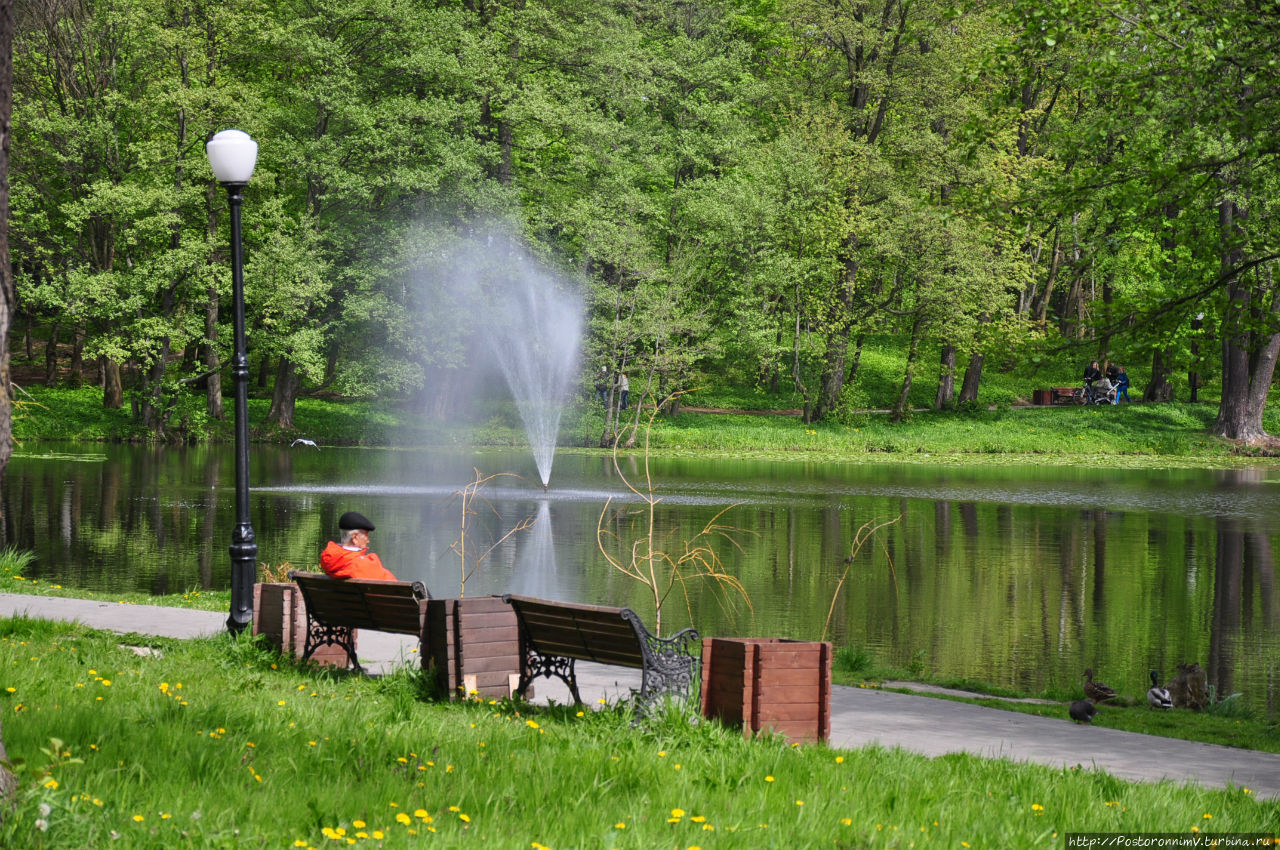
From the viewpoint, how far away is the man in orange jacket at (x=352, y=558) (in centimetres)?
955

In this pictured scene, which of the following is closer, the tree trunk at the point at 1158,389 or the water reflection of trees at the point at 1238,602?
the water reflection of trees at the point at 1238,602

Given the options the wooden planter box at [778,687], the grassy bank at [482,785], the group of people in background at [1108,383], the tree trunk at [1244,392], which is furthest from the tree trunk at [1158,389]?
the grassy bank at [482,785]

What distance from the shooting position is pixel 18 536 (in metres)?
19.7

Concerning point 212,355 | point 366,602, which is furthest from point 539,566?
point 212,355

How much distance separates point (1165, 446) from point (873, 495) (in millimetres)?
19333

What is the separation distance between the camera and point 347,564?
31.4 feet

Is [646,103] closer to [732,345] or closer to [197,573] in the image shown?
[732,345]

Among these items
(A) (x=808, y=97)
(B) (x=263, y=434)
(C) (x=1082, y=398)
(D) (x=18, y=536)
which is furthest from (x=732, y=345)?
(D) (x=18, y=536)

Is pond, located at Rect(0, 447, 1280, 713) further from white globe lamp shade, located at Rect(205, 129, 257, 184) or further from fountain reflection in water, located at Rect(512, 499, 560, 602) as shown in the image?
white globe lamp shade, located at Rect(205, 129, 257, 184)

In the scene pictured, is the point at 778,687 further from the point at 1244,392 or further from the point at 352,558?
the point at 1244,392

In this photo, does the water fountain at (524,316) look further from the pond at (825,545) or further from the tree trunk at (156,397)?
the pond at (825,545)

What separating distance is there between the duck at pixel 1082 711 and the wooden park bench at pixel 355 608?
439cm

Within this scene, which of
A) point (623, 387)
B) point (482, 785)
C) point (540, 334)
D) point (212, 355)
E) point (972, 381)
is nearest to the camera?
point (482, 785)

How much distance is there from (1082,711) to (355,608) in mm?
4967
